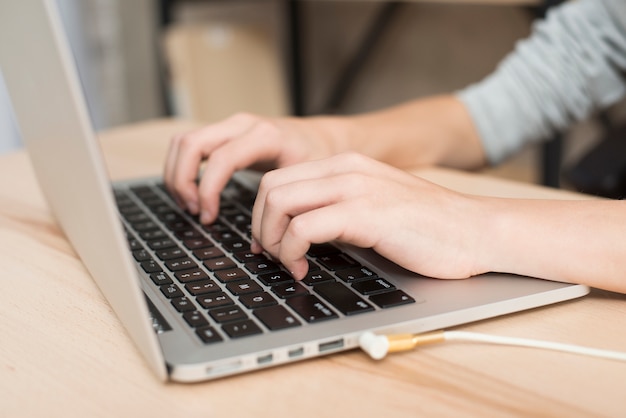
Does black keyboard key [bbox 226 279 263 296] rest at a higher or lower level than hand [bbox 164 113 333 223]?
lower

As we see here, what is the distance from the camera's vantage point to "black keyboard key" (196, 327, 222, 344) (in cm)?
→ 40

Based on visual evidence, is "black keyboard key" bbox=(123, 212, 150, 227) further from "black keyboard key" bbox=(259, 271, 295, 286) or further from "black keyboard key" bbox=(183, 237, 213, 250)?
"black keyboard key" bbox=(259, 271, 295, 286)

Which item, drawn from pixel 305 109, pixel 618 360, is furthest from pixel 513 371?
pixel 305 109

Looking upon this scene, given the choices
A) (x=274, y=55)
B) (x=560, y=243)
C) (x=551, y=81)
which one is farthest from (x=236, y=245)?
(x=274, y=55)

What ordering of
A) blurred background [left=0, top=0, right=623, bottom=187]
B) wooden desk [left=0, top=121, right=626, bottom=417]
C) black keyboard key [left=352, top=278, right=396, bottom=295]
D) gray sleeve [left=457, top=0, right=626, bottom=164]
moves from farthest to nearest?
blurred background [left=0, top=0, right=623, bottom=187]
gray sleeve [left=457, top=0, right=626, bottom=164]
black keyboard key [left=352, top=278, right=396, bottom=295]
wooden desk [left=0, top=121, right=626, bottom=417]

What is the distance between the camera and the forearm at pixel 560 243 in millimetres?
481

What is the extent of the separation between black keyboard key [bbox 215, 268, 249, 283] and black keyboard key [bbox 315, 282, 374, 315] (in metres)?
0.06

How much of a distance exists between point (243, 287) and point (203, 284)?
1.2 inches

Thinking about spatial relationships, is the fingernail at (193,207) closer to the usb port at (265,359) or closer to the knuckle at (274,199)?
the knuckle at (274,199)

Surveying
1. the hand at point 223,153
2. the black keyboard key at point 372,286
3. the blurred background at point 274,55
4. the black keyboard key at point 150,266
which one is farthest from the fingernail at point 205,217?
the blurred background at point 274,55

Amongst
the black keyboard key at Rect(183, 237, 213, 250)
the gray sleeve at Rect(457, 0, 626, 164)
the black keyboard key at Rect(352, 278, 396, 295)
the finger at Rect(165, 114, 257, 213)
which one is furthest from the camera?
the gray sleeve at Rect(457, 0, 626, 164)

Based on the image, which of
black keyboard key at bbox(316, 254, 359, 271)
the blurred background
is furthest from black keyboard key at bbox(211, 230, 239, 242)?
the blurred background

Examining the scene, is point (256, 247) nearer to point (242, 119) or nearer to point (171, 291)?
point (171, 291)

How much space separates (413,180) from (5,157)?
650 millimetres
